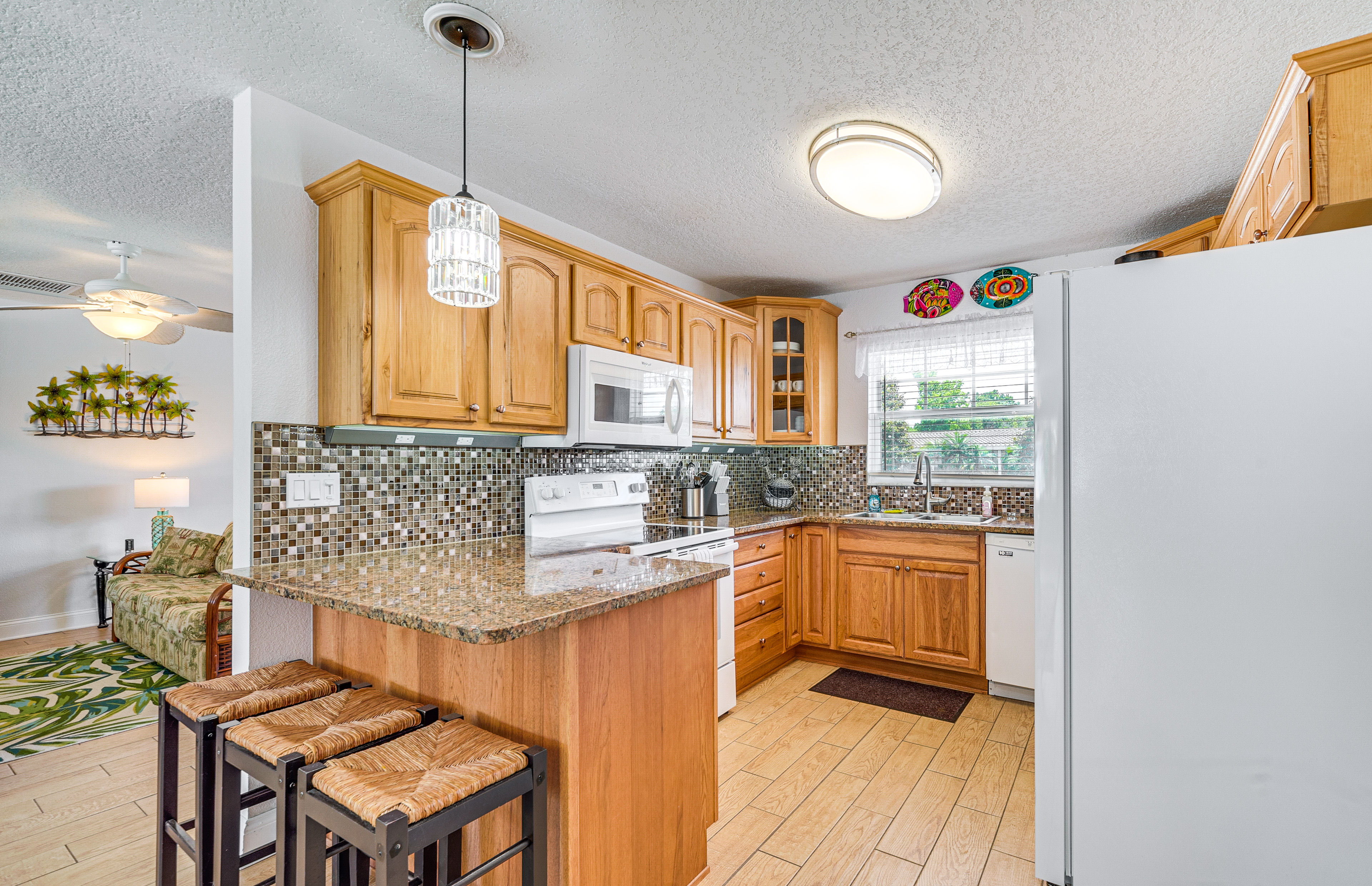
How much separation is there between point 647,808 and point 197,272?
13.0ft

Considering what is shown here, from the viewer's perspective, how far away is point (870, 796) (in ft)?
7.45

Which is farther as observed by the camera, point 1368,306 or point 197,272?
point 197,272

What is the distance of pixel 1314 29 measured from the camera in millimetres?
1655

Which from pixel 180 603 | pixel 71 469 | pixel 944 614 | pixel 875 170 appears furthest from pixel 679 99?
pixel 71 469

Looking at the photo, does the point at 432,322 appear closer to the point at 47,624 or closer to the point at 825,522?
the point at 825,522

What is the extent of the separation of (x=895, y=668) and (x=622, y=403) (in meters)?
2.15

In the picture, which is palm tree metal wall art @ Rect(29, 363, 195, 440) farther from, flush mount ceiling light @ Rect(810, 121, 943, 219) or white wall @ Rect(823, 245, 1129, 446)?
flush mount ceiling light @ Rect(810, 121, 943, 219)

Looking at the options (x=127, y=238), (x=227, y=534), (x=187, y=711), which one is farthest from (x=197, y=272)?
(x=187, y=711)

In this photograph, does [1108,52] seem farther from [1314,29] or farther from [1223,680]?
[1223,680]

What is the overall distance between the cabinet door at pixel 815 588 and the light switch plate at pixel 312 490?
2492 mm

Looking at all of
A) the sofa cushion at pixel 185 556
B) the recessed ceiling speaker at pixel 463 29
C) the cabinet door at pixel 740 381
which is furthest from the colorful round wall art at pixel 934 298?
the sofa cushion at pixel 185 556

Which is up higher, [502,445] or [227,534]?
[502,445]

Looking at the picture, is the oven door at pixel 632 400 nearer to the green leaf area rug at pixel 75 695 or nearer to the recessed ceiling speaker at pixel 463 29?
the recessed ceiling speaker at pixel 463 29

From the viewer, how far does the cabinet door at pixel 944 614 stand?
324 cm
